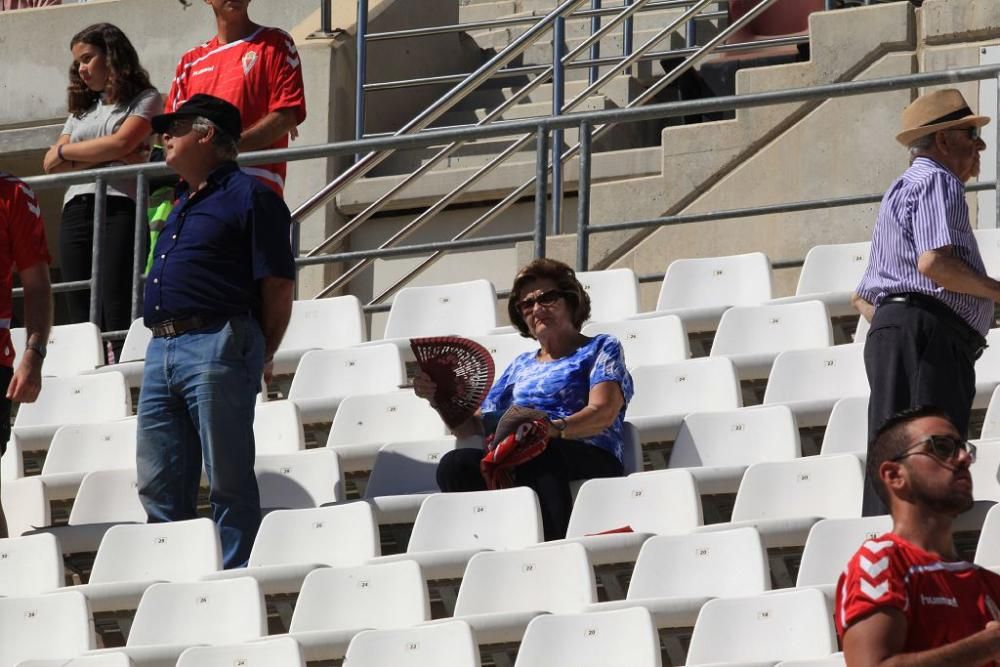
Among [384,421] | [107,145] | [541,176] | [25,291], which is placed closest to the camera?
[25,291]

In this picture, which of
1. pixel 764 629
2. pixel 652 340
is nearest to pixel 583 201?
pixel 652 340

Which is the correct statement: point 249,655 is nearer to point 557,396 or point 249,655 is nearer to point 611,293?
point 557,396

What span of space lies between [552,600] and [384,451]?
4.13ft

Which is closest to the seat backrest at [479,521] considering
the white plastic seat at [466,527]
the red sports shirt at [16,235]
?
the white plastic seat at [466,527]

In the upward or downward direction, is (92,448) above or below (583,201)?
below

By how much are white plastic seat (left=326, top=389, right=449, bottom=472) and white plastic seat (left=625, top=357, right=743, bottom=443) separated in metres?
0.60

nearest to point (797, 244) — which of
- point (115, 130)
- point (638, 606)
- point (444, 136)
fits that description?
point (444, 136)

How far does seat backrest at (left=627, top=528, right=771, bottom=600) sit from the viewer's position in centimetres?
516

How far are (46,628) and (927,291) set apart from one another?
2.29m

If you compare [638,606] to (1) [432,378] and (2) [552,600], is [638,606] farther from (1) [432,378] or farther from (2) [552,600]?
(1) [432,378]

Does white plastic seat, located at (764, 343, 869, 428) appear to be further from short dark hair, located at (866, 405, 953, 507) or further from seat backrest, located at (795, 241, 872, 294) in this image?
short dark hair, located at (866, 405, 953, 507)

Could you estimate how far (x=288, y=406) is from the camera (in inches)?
275

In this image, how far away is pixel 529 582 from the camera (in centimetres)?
535

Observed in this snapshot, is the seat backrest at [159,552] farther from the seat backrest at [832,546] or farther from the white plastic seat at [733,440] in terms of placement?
the seat backrest at [832,546]
